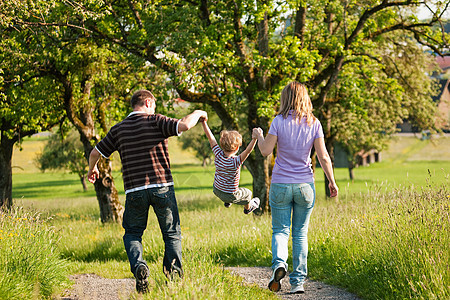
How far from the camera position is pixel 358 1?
45.2 ft

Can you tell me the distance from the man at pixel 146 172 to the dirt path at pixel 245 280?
55cm

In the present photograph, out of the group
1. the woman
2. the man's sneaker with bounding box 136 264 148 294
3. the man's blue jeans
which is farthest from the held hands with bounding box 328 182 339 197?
the man's sneaker with bounding box 136 264 148 294

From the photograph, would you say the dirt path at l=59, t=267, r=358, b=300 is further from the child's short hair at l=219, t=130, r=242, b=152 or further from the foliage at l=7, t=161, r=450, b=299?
the child's short hair at l=219, t=130, r=242, b=152

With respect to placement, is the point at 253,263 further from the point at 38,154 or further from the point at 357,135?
the point at 38,154

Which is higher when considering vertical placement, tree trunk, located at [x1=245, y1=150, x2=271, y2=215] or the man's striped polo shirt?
the man's striped polo shirt

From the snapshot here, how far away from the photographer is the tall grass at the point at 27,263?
5309 millimetres

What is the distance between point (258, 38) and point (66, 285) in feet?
27.5

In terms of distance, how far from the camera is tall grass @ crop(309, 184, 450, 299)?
179 inches

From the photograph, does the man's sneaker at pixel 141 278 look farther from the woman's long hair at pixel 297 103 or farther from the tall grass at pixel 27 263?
the woman's long hair at pixel 297 103

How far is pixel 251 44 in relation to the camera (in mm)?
14016

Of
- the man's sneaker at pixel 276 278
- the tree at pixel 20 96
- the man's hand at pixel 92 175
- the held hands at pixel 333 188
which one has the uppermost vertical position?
the tree at pixel 20 96

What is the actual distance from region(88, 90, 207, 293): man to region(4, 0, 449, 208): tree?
6.05m

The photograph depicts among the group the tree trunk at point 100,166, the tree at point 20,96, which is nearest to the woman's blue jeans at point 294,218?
the tree at point 20,96

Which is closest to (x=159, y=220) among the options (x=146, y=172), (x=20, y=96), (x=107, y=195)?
(x=146, y=172)
